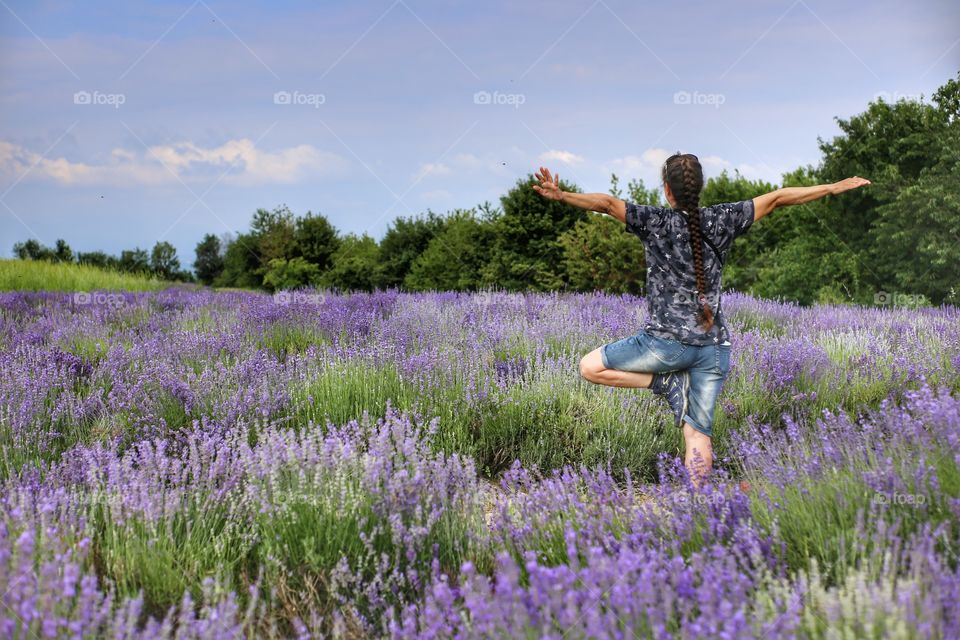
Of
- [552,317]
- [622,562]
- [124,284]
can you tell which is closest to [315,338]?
[552,317]

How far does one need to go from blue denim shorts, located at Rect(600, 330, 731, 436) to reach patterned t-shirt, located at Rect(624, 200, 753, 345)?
5 cm

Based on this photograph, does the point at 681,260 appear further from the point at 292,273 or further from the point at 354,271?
the point at 292,273

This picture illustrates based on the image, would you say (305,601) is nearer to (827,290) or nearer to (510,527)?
(510,527)

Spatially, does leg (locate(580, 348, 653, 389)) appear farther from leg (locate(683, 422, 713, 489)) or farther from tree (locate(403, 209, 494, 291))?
tree (locate(403, 209, 494, 291))

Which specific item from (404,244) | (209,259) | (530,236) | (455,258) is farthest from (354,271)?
(209,259)

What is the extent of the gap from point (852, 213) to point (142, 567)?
14326 mm

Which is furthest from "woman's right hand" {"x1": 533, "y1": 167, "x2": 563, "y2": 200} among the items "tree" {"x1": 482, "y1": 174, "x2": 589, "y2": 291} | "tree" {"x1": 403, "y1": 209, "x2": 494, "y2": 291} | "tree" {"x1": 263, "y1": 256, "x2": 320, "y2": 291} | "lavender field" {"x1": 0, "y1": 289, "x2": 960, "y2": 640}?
"tree" {"x1": 263, "y1": 256, "x2": 320, "y2": 291}

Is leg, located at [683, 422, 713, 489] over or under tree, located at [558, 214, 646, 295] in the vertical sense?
under

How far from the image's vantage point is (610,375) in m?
3.62

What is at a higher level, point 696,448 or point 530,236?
point 530,236

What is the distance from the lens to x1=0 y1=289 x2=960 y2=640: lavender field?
5.92 ft

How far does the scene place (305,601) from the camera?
2.42 meters

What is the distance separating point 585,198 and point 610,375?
0.96 m

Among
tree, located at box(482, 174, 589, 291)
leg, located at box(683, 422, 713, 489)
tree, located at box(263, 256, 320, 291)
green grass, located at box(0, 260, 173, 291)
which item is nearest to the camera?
leg, located at box(683, 422, 713, 489)
